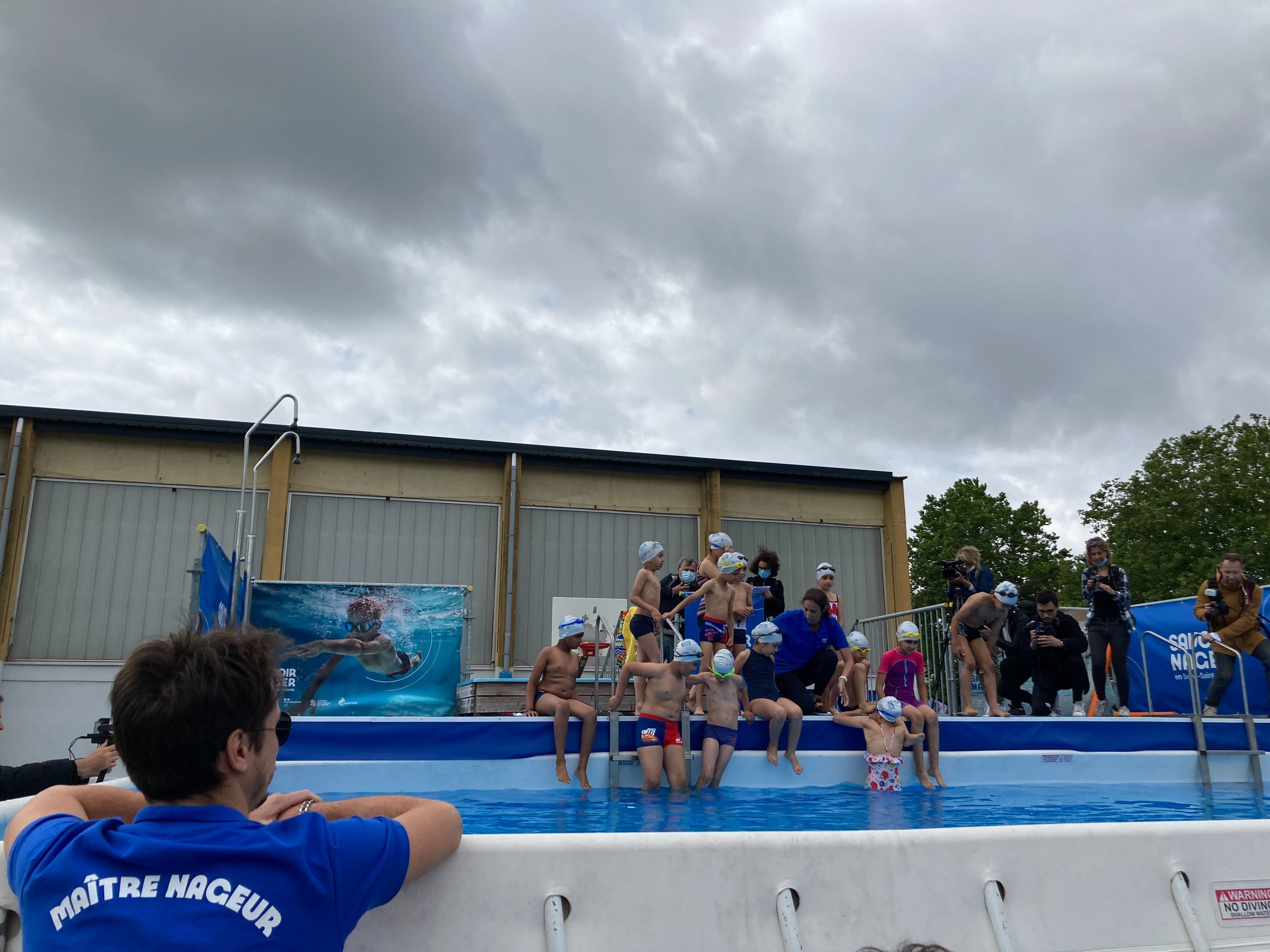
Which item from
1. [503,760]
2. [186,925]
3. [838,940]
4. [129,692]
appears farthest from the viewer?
[503,760]

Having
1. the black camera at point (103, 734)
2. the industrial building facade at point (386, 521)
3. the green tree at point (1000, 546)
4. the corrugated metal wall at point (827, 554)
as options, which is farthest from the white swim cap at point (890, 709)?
the green tree at point (1000, 546)

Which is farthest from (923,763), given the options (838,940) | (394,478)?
(394,478)

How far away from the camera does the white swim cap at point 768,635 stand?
9.66 m

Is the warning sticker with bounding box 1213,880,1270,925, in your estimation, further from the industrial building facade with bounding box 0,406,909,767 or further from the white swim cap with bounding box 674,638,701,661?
the industrial building facade with bounding box 0,406,909,767

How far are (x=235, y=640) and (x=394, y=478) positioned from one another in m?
17.7

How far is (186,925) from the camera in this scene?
5.23 feet

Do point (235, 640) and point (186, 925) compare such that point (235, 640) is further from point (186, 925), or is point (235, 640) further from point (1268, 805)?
point (1268, 805)

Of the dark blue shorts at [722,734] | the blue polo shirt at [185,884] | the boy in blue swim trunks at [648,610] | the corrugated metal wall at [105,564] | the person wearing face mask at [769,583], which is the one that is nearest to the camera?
the blue polo shirt at [185,884]

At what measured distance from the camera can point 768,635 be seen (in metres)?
9.66

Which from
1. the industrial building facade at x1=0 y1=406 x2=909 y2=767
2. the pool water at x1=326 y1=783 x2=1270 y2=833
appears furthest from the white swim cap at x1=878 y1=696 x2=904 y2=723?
the industrial building facade at x1=0 y1=406 x2=909 y2=767

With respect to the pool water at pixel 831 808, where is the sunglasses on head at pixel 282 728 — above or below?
above

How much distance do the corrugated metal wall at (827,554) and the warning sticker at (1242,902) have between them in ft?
58.9

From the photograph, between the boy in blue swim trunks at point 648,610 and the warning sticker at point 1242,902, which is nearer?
the warning sticker at point 1242,902

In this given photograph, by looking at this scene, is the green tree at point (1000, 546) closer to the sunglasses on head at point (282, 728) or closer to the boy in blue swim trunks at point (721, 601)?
the boy in blue swim trunks at point (721, 601)
